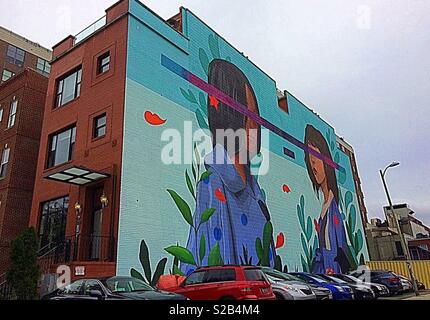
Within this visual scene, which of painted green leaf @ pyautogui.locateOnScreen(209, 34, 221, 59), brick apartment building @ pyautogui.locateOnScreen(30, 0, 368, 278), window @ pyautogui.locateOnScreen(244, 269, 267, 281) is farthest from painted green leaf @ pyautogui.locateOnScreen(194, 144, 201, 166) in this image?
window @ pyautogui.locateOnScreen(244, 269, 267, 281)

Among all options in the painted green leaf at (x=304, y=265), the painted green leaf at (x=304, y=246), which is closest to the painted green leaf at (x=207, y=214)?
the painted green leaf at (x=304, y=265)

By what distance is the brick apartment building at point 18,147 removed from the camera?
857 inches

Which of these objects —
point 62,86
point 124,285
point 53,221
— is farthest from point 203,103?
point 124,285

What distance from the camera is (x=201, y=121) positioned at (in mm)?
21984

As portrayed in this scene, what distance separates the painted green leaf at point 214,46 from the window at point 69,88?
8311 mm

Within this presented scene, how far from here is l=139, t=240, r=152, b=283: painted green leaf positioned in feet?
53.4

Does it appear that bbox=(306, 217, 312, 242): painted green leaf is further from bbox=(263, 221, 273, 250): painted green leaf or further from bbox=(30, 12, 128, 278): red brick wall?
bbox=(30, 12, 128, 278): red brick wall

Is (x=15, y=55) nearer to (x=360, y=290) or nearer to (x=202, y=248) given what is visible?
(x=202, y=248)

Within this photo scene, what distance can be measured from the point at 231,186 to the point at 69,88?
11.1 metres

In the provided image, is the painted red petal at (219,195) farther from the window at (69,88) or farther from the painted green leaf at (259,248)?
the window at (69,88)

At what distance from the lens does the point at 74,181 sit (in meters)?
18.0

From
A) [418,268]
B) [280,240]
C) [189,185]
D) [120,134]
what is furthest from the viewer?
[418,268]

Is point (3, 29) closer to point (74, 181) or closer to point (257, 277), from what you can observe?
point (74, 181)
